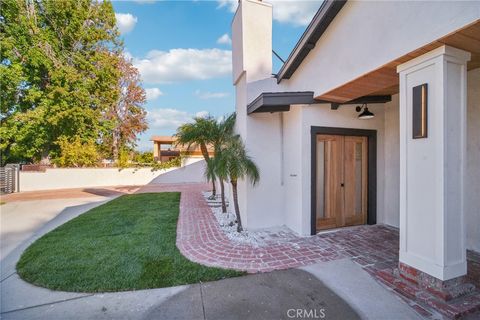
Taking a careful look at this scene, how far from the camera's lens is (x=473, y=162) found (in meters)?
4.07

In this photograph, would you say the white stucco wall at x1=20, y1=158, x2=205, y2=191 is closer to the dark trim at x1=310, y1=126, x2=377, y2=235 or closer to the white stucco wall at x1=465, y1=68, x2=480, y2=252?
the dark trim at x1=310, y1=126, x2=377, y2=235

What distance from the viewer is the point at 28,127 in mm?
14102

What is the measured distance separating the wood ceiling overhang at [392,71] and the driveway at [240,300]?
10.4 ft

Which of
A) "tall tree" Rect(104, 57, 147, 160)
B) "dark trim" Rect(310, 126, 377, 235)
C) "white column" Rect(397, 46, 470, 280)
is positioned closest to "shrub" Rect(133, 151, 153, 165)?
"tall tree" Rect(104, 57, 147, 160)

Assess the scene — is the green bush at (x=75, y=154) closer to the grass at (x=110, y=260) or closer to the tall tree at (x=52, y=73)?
the tall tree at (x=52, y=73)

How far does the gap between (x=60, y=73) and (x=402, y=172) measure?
1839 cm

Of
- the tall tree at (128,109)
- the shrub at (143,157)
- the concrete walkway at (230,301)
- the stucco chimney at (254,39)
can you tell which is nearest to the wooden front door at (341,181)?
the concrete walkway at (230,301)

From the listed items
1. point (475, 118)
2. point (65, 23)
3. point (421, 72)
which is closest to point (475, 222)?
point (475, 118)

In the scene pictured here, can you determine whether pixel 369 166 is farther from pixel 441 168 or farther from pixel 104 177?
pixel 104 177

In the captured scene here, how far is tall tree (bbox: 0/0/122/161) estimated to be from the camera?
A: 45.0 ft

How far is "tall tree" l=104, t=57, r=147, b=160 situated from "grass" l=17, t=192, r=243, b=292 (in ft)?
50.1

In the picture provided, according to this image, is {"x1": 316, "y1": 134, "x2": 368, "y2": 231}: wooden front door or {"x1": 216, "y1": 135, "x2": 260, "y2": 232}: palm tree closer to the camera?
{"x1": 216, "y1": 135, "x2": 260, "y2": 232}: palm tree

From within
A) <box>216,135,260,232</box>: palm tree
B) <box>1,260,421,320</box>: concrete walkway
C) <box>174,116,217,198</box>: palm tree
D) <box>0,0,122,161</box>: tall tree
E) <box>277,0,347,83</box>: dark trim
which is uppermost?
<box>0,0,122,161</box>: tall tree

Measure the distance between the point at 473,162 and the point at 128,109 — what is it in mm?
22474
